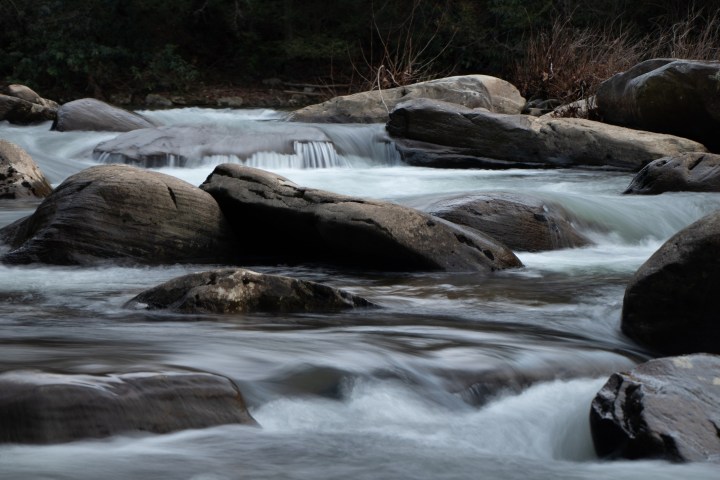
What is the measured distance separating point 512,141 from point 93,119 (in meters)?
5.49

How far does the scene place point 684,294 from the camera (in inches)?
198

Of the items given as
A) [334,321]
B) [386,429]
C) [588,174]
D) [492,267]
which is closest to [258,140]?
[588,174]

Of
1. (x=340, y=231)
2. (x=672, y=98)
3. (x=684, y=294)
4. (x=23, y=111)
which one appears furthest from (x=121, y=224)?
(x=23, y=111)

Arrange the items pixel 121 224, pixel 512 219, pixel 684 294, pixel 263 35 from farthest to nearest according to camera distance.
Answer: pixel 263 35 < pixel 512 219 < pixel 121 224 < pixel 684 294

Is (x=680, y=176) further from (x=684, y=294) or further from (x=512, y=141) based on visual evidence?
(x=684, y=294)

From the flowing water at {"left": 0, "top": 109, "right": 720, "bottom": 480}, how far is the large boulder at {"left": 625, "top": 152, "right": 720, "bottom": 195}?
287cm

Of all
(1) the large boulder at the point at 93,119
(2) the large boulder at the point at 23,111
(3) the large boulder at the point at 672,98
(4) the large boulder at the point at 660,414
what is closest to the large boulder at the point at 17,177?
(1) the large boulder at the point at 93,119

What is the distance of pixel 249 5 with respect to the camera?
1013 inches

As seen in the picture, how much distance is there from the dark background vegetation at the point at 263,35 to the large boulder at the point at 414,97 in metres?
5.73

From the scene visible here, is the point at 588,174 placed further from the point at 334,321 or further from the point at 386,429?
the point at 386,429

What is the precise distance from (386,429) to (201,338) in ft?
3.65

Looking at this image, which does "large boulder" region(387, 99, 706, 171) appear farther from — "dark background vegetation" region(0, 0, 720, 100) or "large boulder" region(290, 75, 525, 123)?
"dark background vegetation" region(0, 0, 720, 100)

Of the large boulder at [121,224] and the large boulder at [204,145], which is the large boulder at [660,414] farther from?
the large boulder at [204,145]

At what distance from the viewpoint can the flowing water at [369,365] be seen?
3.35 metres
